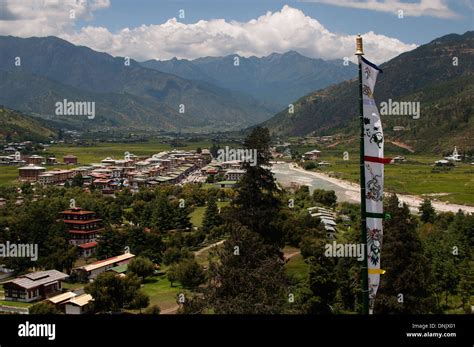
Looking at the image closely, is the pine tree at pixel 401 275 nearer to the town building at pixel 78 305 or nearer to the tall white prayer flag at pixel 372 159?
the tall white prayer flag at pixel 372 159

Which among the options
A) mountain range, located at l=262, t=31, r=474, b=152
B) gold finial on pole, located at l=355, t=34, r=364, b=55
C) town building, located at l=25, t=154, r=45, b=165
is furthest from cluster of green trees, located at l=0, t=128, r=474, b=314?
mountain range, located at l=262, t=31, r=474, b=152

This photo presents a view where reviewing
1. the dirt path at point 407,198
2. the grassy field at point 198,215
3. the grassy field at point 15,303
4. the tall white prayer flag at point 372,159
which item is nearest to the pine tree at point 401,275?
the tall white prayer flag at point 372,159

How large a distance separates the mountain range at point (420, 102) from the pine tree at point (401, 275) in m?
58.4

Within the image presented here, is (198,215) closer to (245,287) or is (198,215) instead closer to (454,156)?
(245,287)

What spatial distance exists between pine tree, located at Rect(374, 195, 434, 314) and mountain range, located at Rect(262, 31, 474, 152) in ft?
192

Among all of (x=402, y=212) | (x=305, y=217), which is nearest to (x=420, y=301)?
(x=402, y=212)

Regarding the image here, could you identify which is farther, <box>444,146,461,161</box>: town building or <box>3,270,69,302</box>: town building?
<box>444,146,461,161</box>: town building

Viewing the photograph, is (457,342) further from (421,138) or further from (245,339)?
(421,138)

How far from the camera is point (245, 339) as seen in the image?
10.4 ft

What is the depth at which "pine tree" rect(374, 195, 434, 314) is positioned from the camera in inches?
315

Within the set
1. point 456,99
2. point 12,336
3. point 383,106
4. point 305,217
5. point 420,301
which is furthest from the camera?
point 456,99

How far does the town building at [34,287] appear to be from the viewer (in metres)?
13.8

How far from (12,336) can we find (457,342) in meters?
2.61

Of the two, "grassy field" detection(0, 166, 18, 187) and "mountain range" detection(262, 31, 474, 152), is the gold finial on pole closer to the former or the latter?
"grassy field" detection(0, 166, 18, 187)
